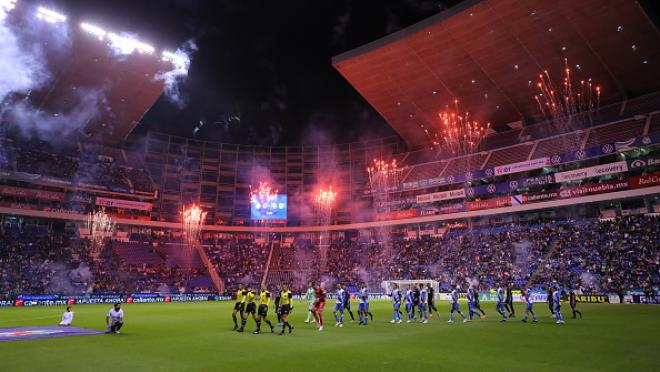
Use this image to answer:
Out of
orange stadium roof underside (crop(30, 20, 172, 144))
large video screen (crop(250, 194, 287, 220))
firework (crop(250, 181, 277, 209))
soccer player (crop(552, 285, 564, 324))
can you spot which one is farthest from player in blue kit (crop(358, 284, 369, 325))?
firework (crop(250, 181, 277, 209))

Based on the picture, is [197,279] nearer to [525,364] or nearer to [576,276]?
[576,276]

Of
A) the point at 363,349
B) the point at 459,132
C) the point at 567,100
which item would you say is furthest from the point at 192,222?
the point at 363,349

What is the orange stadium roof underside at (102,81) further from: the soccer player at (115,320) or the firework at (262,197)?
the soccer player at (115,320)

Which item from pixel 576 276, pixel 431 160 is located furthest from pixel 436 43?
pixel 576 276

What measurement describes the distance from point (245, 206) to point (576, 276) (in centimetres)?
5422

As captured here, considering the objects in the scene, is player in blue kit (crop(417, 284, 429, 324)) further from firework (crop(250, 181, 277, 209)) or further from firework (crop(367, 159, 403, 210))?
firework (crop(250, 181, 277, 209))

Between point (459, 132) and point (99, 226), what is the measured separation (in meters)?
55.9

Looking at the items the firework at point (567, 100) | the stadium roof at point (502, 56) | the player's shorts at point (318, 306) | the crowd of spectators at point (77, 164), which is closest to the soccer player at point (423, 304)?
the player's shorts at point (318, 306)

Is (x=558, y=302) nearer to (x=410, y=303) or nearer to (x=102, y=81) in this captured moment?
(x=410, y=303)

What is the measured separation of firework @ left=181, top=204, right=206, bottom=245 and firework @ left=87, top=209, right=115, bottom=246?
11655mm

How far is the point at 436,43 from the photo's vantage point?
48.7 m

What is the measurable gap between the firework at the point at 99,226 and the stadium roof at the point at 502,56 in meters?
40.2

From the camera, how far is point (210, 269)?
65125 millimetres

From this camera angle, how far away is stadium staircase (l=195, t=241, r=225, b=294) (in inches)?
2436
